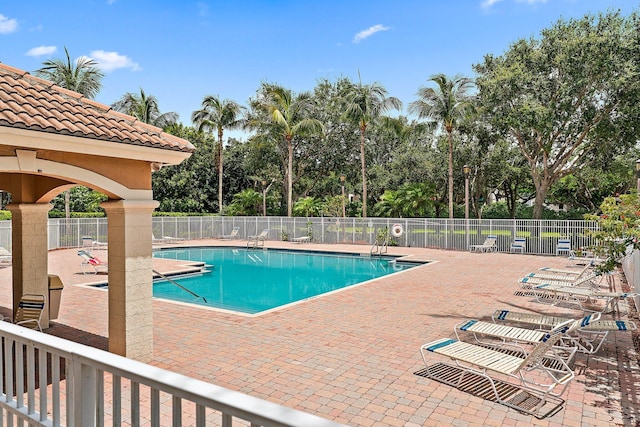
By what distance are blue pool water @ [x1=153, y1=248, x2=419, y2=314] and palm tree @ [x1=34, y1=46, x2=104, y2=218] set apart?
11.3 metres

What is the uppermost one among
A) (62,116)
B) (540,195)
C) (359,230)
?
(62,116)

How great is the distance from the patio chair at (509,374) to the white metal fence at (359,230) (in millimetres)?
16382

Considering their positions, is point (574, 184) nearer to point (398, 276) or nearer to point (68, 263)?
point (398, 276)

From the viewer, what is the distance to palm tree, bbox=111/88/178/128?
34.2m

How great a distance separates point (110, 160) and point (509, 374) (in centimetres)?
577

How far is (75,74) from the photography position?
27672mm

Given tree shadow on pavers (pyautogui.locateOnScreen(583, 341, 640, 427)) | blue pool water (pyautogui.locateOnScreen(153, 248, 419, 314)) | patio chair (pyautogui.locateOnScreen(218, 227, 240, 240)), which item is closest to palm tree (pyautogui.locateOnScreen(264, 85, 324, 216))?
patio chair (pyautogui.locateOnScreen(218, 227, 240, 240))

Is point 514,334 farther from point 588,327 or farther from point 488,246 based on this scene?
point 488,246

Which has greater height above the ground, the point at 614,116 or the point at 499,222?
the point at 614,116

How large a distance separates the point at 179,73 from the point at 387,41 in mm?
13698

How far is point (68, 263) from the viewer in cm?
1881

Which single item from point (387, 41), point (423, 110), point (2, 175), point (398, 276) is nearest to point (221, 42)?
point (387, 41)

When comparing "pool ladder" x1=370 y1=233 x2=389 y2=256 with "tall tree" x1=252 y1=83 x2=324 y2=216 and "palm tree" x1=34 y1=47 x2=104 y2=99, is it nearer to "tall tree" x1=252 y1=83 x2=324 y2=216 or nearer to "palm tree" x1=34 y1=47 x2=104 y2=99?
"tall tree" x1=252 y1=83 x2=324 y2=216

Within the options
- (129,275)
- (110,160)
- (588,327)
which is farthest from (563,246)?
(110,160)
